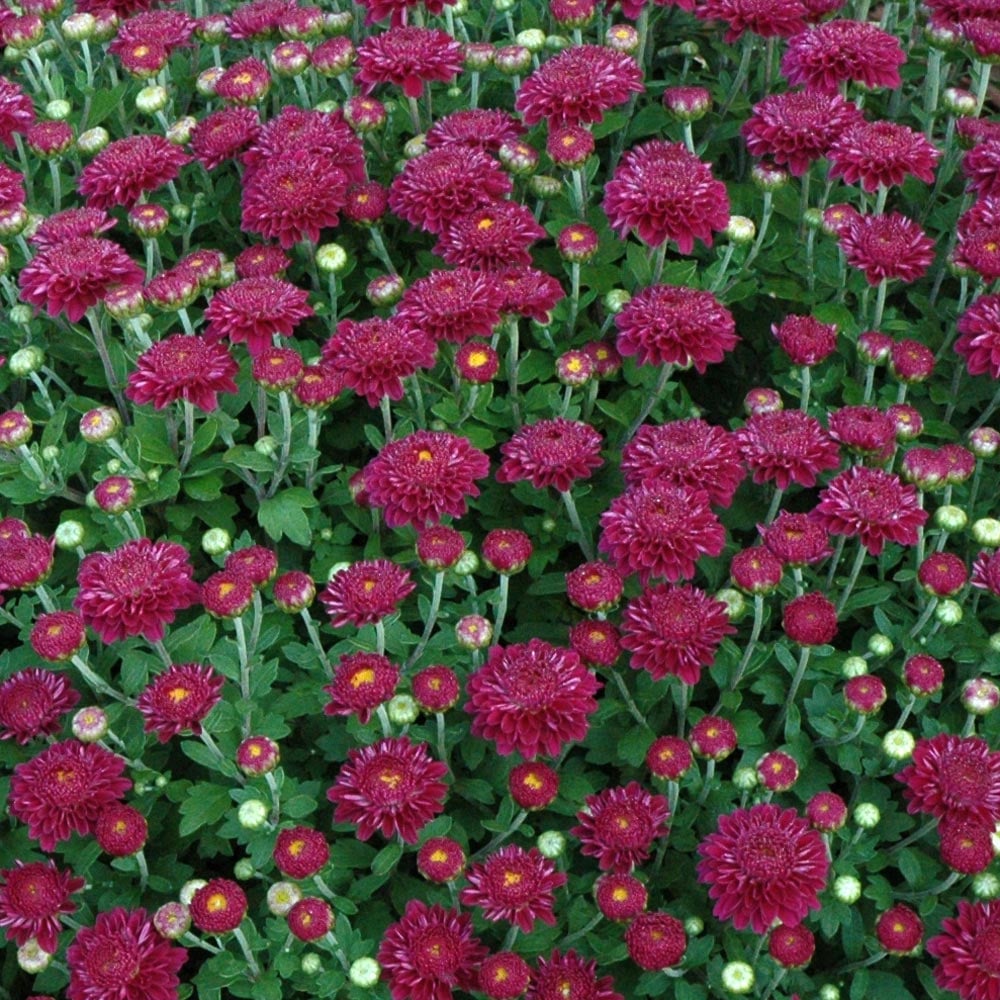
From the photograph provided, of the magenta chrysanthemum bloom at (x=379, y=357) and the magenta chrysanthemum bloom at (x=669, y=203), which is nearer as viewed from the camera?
the magenta chrysanthemum bloom at (x=379, y=357)

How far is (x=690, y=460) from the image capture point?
2.67 m

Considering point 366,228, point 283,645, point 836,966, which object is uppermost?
point 366,228

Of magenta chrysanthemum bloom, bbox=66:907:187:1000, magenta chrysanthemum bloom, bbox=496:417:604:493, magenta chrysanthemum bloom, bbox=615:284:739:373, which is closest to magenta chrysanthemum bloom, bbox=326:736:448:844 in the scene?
magenta chrysanthemum bloom, bbox=66:907:187:1000

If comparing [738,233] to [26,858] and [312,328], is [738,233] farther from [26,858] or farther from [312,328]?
[26,858]

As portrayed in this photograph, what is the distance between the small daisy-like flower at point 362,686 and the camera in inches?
95.3

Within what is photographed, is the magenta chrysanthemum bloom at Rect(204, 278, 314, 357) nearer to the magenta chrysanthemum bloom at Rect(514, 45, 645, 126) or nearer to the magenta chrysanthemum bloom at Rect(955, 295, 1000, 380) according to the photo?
the magenta chrysanthemum bloom at Rect(514, 45, 645, 126)

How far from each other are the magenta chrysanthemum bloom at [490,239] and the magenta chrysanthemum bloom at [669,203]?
21 cm

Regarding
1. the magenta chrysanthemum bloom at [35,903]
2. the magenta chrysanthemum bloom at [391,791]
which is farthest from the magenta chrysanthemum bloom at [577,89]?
the magenta chrysanthemum bloom at [35,903]

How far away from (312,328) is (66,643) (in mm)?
1296

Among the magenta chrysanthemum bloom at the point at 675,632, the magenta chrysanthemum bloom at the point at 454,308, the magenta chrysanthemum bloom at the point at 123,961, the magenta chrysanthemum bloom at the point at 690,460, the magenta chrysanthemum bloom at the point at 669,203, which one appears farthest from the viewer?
the magenta chrysanthemum bloom at the point at 669,203

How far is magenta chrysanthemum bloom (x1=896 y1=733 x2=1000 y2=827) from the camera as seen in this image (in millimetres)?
2436

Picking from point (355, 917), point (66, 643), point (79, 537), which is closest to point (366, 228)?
point (79, 537)

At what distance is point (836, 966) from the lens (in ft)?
9.00

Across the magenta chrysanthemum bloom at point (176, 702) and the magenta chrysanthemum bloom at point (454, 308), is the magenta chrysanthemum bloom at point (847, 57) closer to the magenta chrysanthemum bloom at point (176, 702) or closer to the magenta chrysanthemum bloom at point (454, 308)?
the magenta chrysanthemum bloom at point (454, 308)
